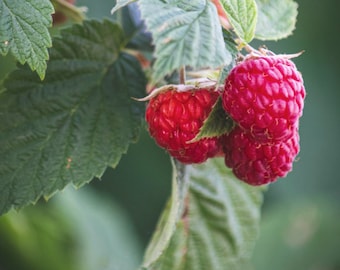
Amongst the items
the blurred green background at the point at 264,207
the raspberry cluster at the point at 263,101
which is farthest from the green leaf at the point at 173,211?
the blurred green background at the point at 264,207

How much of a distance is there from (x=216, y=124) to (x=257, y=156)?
12 centimetres

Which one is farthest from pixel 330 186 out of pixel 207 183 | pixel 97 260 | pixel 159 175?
pixel 207 183

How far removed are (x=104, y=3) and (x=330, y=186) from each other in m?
1.23

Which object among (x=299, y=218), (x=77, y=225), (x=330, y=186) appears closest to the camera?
(x=77, y=225)

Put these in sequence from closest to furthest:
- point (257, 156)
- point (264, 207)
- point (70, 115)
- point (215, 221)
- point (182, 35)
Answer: point (182, 35) < point (257, 156) < point (70, 115) < point (215, 221) < point (264, 207)

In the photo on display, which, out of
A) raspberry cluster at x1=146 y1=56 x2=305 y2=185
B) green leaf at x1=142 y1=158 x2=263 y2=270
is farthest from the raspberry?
green leaf at x1=142 y1=158 x2=263 y2=270

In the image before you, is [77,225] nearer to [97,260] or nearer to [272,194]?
[97,260]

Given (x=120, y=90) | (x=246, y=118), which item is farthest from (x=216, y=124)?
(x=120, y=90)

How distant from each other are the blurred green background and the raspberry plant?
72cm

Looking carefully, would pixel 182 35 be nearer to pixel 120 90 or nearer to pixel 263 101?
pixel 263 101

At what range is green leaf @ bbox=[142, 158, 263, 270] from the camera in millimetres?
1621

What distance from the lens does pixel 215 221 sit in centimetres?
167

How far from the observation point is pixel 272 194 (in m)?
2.92

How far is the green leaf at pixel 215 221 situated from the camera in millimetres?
1621
